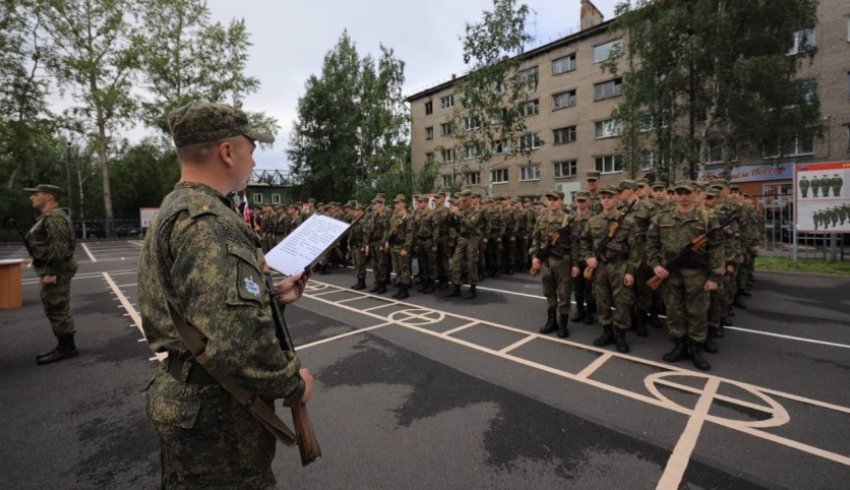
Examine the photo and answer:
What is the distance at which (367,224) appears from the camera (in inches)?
397

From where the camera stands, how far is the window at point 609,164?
88.9 ft

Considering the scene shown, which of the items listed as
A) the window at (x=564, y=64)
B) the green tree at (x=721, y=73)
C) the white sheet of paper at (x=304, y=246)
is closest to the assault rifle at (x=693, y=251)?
the white sheet of paper at (x=304, y=246)

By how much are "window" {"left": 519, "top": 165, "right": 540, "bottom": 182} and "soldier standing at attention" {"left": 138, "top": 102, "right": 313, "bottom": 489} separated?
32.0m

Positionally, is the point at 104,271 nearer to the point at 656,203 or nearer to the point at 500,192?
the point at 656,203

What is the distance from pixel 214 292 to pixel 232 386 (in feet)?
1.17

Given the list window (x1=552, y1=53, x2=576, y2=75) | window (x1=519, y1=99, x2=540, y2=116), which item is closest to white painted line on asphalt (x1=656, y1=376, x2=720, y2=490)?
window (x1=552, y1=53, x2=576, y2=75)

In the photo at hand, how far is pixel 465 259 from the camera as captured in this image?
9180mm

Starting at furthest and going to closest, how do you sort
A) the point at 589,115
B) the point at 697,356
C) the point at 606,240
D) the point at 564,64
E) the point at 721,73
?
the point at 564,64, the point at 589,115, the point at 721,73, the point at 606,240, the point at 697,356

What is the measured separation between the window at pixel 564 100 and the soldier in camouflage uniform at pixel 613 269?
26885 millimetres

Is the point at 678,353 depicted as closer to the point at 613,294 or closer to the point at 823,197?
the point at 613,294

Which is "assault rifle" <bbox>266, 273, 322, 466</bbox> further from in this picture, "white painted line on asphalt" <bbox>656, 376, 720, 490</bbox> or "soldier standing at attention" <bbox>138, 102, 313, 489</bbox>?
"white painted line on asphalt" <bbox>656, 376, 720, 490</bbox>

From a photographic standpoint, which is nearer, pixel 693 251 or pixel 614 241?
pixel 693 251

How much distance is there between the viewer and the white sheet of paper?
6.62 feet

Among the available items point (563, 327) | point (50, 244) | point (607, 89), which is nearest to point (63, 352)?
point (50, 244)
